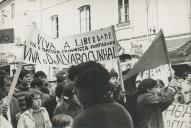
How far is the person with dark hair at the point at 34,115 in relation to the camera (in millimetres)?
2930

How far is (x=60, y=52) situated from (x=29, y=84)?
0.37m

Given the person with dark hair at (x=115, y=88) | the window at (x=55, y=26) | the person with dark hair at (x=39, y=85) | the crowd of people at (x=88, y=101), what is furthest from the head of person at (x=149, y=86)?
the window at (x=55, y=26)

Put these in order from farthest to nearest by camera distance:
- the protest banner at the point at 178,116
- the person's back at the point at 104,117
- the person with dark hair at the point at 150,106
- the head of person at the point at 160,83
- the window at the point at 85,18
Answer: the window at the point at 85,18 → the head of person at the point at 160,83 → the protest banner at the point at 178,116 → the person with dark hair at the point at 150,106 → the person's back at the point at 104,117

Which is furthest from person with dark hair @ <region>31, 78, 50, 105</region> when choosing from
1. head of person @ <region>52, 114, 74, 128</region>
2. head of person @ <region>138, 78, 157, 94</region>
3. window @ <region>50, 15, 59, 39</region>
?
window @ <region>50, 15, 59, 39</region>

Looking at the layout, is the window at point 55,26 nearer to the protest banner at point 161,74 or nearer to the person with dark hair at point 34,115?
the protest banner at point 161,74

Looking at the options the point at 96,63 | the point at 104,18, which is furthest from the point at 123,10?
the point at 96,63

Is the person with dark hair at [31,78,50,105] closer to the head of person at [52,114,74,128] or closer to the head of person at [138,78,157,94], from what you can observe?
the head of person at [52,114,74,128]

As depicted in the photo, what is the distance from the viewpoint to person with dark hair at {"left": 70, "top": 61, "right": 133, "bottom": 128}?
6.42 feet

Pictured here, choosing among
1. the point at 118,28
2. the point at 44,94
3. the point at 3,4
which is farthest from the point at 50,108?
the point at 3,4

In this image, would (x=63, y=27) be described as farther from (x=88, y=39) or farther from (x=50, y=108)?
(x=50, y=108)

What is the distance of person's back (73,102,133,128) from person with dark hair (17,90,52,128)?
1.01 metres

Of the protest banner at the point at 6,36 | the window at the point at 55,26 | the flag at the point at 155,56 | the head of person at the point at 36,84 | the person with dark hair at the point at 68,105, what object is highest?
the window at the point at 55,26

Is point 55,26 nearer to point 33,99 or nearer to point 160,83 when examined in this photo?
point 160,83

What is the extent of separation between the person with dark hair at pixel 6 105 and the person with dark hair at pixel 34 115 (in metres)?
0.10
